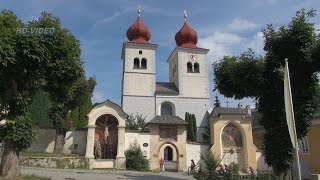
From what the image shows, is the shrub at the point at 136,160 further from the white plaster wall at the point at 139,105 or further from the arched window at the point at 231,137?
the white plaster wall at the point at 139,105

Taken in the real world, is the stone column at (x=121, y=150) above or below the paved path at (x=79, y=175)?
above

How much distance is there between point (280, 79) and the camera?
2247 centimetres

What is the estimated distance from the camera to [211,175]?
1811cm

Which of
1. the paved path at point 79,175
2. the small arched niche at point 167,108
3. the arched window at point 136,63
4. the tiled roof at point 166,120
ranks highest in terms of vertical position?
the arched window at point 136,63

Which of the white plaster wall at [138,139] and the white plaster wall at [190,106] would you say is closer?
the white plaster wall at [138,139]

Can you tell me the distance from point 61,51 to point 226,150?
22010 millimetres

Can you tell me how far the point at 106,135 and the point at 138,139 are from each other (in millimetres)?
2926

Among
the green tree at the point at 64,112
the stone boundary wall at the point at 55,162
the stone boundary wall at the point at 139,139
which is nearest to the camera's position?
the stone boundary wall at the point at 55,162

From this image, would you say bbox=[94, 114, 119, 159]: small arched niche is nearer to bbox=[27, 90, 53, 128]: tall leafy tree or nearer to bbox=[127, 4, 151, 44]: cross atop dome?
bbox=[27, 90, 53, 128]: tall leafy tree

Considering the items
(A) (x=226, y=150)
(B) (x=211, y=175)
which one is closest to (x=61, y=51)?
(B) (x=211, y=175)

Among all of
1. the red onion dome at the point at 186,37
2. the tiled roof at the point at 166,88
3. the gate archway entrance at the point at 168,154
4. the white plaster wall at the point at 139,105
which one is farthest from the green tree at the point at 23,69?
the red onion dome at the point at 186,37

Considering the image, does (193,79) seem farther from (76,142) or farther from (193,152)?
(76,142)

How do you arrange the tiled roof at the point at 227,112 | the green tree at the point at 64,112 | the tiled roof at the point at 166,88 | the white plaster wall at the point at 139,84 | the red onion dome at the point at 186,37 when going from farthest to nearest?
1. the red onion dome at the point at 186,37
2. the tiled roof at the point at 166,88
3. the white plaster wall at the point at 139,84
4. the tiled roof at the point at 227,112
5. the green tree at the point at 64,112

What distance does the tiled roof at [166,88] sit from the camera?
57.5m
